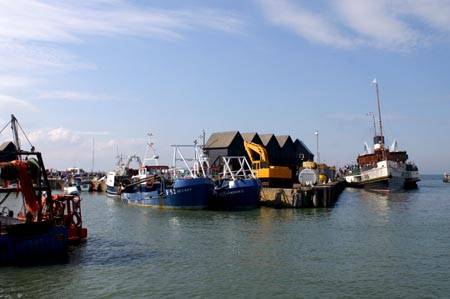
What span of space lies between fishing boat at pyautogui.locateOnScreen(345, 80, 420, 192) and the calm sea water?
39.3m

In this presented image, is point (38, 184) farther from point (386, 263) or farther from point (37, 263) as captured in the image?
point (386, 263)

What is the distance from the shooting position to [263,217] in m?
38.8

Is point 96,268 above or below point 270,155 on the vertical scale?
below

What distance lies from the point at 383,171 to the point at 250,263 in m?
58.4

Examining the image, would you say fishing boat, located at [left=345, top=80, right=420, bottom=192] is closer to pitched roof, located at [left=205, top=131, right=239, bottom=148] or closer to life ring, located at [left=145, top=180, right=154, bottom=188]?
pitched roof, located at [left=205, top=131, right=239, bottom=148]

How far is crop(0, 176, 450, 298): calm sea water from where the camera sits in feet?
55.4

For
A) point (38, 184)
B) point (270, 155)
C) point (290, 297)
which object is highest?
point (270, 155)

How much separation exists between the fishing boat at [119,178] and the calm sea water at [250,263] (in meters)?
36.9

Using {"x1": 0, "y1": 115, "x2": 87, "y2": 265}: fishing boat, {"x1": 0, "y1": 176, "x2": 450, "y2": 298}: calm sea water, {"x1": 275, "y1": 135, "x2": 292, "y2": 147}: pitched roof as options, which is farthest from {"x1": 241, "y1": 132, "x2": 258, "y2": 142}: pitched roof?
{"x1": 0, "y1": 115, "x2": 87, "y2": 265}: fishing boat

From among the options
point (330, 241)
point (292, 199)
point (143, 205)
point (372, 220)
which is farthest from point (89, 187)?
point (330, 241)

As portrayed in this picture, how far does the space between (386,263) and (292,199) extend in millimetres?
25943

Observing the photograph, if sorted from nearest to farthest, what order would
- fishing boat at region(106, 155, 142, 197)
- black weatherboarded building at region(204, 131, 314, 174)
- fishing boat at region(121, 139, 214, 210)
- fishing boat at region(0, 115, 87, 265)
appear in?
1. fishing boat at region(0, 115, 87, 265)
2. fishing boat at region(121, 139, 214, 210)
3. fishing boat at region(106, 155, 142, 197)
4. black weatherboarded building at region(204, 131, 314, 174)

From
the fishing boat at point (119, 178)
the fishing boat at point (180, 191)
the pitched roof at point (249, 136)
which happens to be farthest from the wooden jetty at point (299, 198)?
the pitched roof at point (249, 136)

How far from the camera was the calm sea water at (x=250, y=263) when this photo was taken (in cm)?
1688
